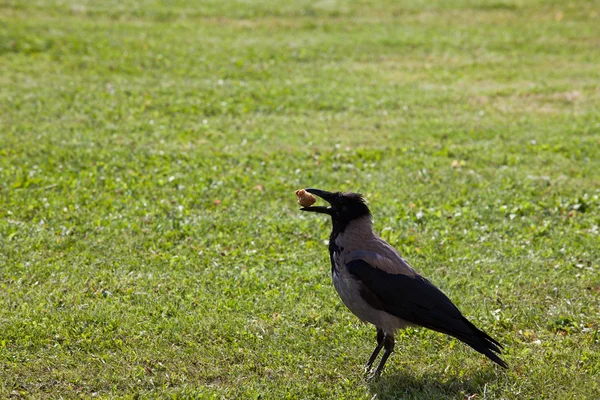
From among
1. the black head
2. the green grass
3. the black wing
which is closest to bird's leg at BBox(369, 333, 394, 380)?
the green grass

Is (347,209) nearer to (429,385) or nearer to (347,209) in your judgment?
(347,209)

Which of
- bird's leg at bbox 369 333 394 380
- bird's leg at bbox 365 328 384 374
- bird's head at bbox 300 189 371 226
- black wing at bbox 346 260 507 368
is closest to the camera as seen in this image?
black wing at bbox 346 260 507 368

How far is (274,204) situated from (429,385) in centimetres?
465

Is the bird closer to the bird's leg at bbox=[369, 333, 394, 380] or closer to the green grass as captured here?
the bird's leg at bbox=[369, 333, 394, 380]

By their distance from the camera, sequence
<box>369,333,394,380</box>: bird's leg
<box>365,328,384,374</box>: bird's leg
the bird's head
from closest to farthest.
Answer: <box>369,333,394,380</box>: bird's leg < <box>365,328,384,374</box>: bird's leg < the bird's head

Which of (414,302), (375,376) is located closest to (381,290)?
(414,302)

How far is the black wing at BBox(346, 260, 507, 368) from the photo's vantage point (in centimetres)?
597

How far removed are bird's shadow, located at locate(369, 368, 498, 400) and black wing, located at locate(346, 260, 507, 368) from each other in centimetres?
32

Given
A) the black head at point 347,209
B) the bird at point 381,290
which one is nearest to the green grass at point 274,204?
the bird at point 381,290

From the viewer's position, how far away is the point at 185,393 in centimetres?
601

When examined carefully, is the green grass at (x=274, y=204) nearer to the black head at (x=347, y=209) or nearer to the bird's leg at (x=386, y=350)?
the bird's leg at (x=386, y=350)

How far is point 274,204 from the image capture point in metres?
10.4

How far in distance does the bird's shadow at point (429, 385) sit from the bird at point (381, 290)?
150 mm

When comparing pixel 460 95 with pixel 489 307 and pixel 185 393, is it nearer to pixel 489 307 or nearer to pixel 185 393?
pixel 489 307
